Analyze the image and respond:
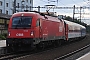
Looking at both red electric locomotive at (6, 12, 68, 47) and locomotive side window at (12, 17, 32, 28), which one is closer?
red electric locomotive at (6, 12, 68, 47)

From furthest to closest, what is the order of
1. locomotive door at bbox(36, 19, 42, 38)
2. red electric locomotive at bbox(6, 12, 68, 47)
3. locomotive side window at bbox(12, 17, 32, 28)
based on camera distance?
locomotive door at bbox(36, 19, 42, 38) < locomotive side window at bbox(12, 17, 32, 28) < red electric locomotive at bbox(6, 12, 68, 47)

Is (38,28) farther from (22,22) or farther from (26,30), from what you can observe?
(22,22)

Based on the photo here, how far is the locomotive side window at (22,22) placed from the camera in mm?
20231

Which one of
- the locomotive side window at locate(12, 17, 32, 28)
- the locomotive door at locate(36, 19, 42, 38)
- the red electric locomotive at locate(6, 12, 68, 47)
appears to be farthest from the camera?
the locomotive door at locate(36, 19, 42, 38)

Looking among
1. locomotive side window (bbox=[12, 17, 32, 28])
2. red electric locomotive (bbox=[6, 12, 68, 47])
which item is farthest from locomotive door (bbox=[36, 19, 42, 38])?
locomotive side window (bbox=[12, 17, 32, 28])

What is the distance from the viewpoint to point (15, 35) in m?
20.0

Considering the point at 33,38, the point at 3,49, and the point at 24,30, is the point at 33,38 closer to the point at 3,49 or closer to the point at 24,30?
the point at 24,30

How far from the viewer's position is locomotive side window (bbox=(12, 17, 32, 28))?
797 inches

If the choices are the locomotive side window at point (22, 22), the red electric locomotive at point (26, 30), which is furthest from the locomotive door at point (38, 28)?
the locomotive side window at point (22, 22)

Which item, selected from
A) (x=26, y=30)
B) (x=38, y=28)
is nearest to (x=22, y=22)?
(x=26, y=30)

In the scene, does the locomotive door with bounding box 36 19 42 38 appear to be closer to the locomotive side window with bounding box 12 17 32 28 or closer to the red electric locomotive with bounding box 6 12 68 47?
the red electric locomotive with bounding box 6 12 68 47

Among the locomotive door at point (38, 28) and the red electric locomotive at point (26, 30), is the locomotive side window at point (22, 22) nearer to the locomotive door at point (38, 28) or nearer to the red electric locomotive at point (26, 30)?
the red electric locomotive at point (26, 30)

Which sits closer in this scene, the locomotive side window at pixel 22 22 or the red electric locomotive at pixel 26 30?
the red electric locomotive at pixel 26 30

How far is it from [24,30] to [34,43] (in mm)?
1284
